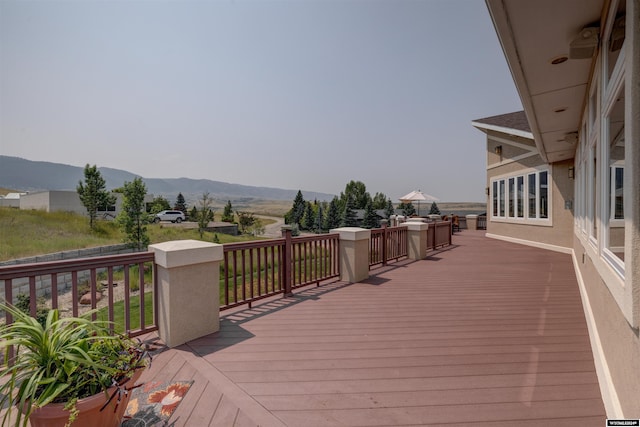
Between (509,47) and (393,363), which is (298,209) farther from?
(393,363)

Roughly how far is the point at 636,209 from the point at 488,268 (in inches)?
242

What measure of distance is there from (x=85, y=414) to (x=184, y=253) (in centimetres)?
159

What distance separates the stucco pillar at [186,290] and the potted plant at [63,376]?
3.81ft

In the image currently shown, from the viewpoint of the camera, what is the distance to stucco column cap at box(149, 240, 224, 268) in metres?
2.86

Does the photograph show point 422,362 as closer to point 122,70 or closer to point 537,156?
point 122,70

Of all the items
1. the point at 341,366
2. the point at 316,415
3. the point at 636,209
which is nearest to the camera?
the point at 636,209

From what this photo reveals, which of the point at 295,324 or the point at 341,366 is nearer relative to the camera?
the point at 341,366

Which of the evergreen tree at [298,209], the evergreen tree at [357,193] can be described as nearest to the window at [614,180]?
the evergreen tree at [357,193]

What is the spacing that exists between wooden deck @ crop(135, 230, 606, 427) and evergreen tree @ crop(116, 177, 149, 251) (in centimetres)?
1528

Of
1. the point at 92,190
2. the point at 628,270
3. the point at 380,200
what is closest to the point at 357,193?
the point at 380,200

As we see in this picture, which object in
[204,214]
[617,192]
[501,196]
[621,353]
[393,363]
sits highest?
[501,196]

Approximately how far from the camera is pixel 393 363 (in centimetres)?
258

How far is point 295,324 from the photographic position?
3482mm

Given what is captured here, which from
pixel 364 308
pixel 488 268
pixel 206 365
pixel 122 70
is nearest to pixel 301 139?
pixel 122 70
